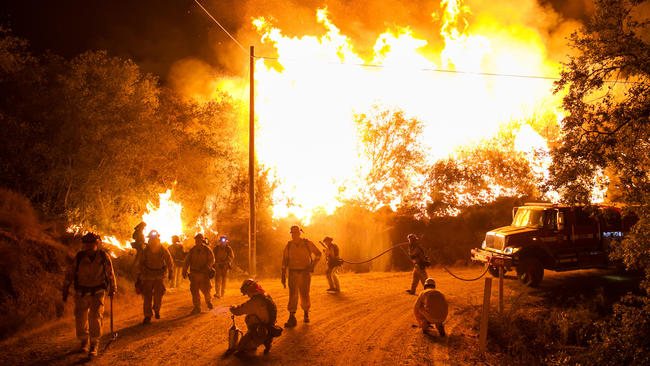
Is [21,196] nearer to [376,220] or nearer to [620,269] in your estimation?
[376,220]

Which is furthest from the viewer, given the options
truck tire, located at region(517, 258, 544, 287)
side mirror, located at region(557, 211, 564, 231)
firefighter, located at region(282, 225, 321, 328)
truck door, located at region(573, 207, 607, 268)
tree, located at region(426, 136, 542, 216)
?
tree, located at region(426, 136, 542, 216)

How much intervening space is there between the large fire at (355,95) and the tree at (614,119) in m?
12.5

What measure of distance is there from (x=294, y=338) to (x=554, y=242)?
1032cm

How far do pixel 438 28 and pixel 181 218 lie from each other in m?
20.4

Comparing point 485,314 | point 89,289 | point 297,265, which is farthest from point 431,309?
point 89,289

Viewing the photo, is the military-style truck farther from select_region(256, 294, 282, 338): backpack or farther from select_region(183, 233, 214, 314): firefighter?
select_region(256, 294, 282, 338): backpack

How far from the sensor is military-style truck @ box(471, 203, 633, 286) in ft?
47.6

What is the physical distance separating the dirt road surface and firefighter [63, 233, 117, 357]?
1.16 ft

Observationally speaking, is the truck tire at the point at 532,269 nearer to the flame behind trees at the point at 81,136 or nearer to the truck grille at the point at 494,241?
the truck grille at the point at 494,241

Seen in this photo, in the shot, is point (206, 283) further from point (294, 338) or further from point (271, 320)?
point (271, 320)

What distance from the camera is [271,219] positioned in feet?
83.8

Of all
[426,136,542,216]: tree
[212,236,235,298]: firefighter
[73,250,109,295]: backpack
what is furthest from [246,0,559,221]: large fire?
[73,250,109,295]: backpack

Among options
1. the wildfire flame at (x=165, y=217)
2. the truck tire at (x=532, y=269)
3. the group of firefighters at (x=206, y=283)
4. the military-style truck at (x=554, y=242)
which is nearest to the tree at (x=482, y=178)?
the military-style truck at (x=554, y=242)

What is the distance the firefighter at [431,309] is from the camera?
8953mm
